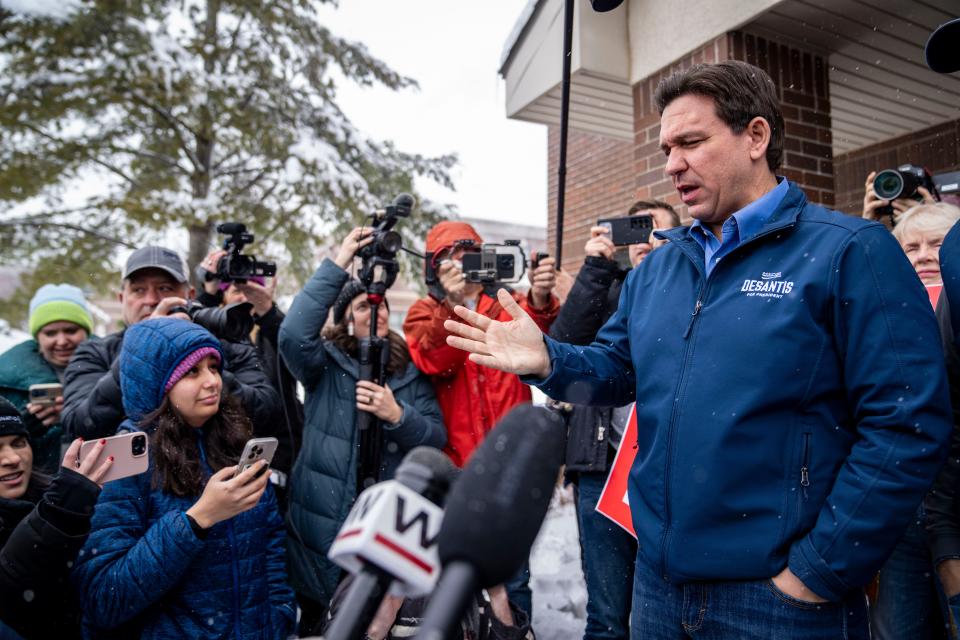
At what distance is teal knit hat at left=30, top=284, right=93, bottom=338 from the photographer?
3670 mm

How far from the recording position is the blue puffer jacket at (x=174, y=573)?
2094 mm

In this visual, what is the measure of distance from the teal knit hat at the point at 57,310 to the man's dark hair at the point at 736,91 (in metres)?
3.41

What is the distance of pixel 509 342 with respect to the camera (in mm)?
1850

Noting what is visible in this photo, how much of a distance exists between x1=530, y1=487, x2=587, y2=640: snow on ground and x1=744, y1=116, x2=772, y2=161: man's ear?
6.43ft

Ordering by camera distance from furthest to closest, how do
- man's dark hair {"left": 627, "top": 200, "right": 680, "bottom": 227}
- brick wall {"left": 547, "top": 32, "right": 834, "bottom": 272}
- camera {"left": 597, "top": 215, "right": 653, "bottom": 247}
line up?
1. brick wall {"left": 547, "top": 32, "right": 834, "bottom": 272}
2. man's dark hair {"left": 627, "top": 200, "right": 680, "bottom": 227}
3. camera {"left": 597, "top": 215, "right": 653, "bottom": 247}

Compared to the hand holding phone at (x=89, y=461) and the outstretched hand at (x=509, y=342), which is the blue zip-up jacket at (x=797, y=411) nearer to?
the outstretched hand at (x=509, y=342)

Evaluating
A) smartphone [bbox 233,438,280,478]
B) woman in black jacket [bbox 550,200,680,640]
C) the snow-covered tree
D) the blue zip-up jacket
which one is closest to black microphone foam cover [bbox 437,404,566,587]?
the blue zip-up jacket

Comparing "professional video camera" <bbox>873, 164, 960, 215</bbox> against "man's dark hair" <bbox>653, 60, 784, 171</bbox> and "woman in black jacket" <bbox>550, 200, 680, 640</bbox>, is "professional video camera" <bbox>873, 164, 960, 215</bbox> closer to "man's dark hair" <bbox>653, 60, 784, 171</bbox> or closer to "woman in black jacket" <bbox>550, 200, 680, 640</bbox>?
"woman in black jacket" <bbox>550, 200, 680, 640</bbox>

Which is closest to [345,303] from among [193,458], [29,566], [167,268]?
[167,268]

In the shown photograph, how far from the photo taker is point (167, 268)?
3469mm

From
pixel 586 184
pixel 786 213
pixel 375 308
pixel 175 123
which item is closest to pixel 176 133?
pixel 175 123

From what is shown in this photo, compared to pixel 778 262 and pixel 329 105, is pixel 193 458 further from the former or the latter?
pixel 329 105

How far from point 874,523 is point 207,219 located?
25.9 ft

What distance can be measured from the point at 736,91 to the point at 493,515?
152 cm
